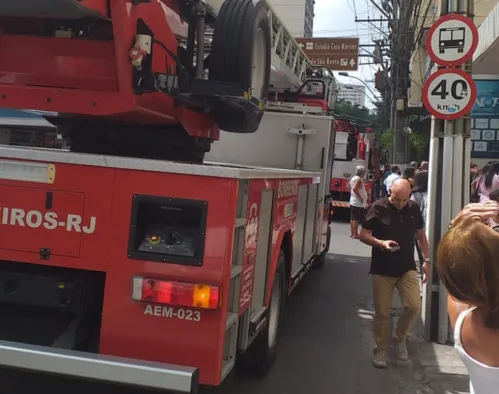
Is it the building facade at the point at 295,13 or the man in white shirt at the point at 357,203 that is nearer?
the man in white shirt at the point at 357,203

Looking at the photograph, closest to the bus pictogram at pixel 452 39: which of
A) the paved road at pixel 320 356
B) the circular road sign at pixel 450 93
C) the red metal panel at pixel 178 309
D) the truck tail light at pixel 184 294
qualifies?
the circular road sign at pixel 450 93

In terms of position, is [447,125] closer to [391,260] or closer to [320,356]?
[391,260]

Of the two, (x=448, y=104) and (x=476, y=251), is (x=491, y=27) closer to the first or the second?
(x=448, y=104)

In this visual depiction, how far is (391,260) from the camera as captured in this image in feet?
18.0

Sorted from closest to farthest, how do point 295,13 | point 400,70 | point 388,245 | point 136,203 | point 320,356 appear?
point 136,203, point 388,245, point 320,356, point 400,70, point 295,13

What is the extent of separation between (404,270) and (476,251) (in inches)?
151

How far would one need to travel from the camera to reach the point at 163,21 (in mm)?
4203

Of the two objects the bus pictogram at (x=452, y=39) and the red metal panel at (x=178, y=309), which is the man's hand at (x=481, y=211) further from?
the bus pictogram at (x=452, y=39)

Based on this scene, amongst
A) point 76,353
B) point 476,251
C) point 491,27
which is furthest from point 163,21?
point 491,27

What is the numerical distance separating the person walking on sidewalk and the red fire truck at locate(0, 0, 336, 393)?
1.52 meters

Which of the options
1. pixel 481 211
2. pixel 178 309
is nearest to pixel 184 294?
pixel 178 309

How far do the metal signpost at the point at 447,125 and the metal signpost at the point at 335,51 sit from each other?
837 inches

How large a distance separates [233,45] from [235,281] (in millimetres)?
1712

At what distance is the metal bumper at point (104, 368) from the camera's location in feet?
9.71
